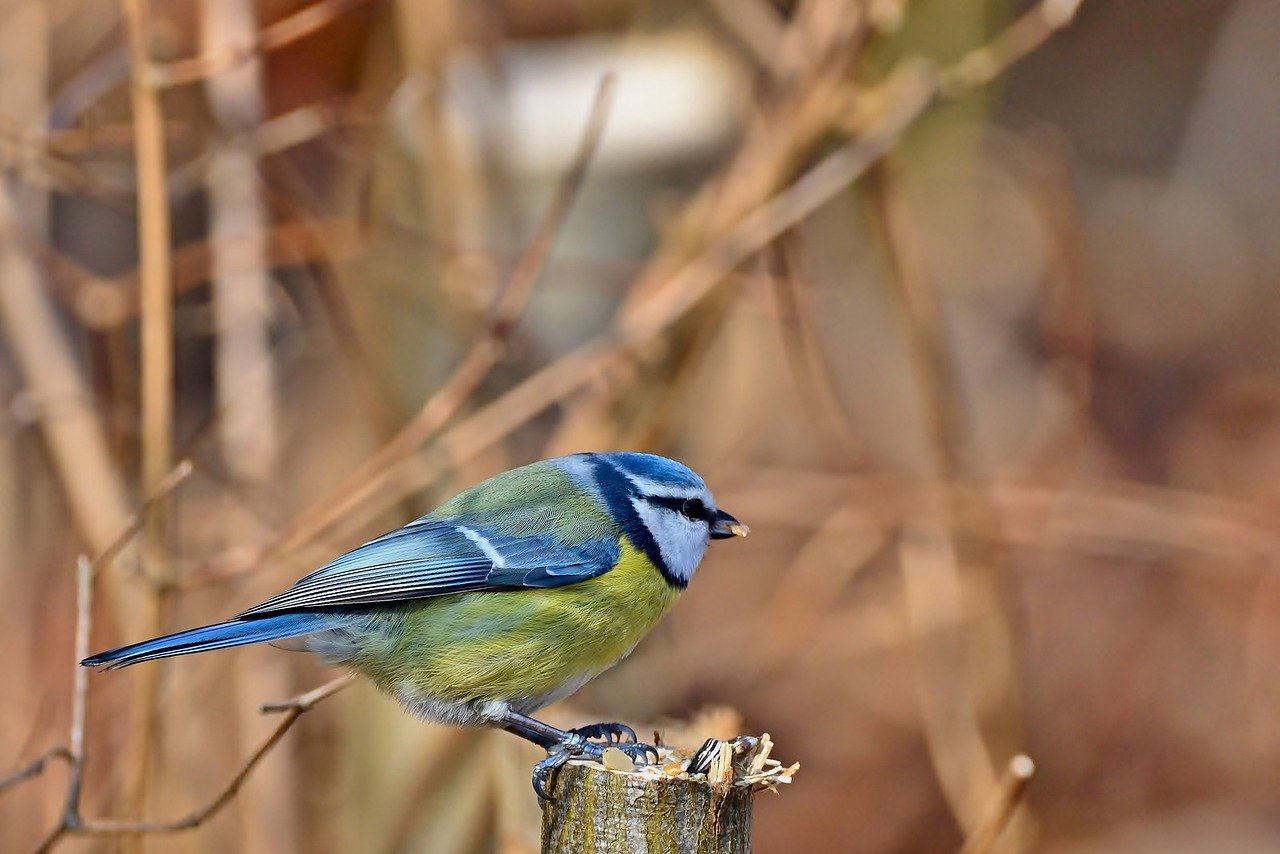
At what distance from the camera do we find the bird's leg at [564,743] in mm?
1880

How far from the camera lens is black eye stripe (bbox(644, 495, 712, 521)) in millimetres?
2514

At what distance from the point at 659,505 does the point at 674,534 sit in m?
0.06

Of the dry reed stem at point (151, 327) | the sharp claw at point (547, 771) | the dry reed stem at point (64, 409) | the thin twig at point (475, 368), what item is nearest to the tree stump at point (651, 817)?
the sharp claw at point (547, 771)

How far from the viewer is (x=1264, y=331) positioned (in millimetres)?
6082

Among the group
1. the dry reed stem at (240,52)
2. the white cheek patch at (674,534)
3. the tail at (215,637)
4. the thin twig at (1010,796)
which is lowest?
the thin twig at (1010,796)

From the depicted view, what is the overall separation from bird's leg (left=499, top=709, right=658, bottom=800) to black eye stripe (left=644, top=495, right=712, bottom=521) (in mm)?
441

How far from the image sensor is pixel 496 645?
2.31m

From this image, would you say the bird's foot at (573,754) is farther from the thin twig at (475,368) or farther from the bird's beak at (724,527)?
the thin twig at (475,368)

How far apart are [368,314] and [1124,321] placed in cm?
391

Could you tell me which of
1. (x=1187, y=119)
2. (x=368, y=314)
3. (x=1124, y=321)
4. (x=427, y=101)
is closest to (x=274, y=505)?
(x=368, y=314)

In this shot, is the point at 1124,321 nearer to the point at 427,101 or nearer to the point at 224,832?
the point at 427,101

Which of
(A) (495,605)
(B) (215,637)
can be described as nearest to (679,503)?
(A) (495,605)

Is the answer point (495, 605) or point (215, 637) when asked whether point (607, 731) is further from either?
point (215, 637)

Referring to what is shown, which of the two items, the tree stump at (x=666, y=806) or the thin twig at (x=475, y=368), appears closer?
the tree stump at (x=666, y=806)
